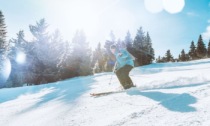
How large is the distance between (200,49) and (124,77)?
3048 inches

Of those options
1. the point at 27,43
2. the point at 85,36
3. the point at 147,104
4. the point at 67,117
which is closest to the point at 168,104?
the point at 147,104

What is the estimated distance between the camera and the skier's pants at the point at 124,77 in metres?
8.38

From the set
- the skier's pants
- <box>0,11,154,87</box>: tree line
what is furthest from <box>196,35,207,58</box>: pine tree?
the skier's pants

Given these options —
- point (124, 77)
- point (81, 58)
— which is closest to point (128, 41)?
point (81, 58)

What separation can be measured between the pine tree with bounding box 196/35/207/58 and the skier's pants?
76799 millimetres

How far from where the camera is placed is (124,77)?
8539 millimetres

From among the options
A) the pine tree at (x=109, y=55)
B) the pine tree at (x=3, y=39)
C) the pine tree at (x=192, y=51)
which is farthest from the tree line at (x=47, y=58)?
the pine tree at (x=192, y=51)

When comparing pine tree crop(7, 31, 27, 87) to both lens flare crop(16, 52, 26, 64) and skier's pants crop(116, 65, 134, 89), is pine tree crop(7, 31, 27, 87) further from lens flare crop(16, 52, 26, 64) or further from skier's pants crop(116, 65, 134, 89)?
skier's pants crop(116, 65, 134, 89)

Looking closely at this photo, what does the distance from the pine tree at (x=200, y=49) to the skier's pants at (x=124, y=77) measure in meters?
76.8

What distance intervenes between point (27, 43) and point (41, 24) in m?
4.26

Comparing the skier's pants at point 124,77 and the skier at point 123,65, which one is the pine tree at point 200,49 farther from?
the skier's pants at point 124,77

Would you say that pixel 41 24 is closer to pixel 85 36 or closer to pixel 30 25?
pixel 30 25

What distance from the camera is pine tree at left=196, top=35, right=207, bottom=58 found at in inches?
3091

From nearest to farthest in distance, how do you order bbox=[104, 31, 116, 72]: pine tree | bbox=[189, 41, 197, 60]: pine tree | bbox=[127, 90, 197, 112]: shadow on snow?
1. bbox=[127, 90, 197, 112]: shadow on snow
2. bbox=[104, 31, 116, 72]: pine tree
3. bbox=[189, 41, 197, 60]: pine tree
